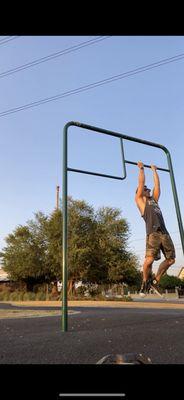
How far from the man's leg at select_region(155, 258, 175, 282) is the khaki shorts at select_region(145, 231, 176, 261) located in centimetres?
5

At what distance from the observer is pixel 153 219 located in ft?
14.8

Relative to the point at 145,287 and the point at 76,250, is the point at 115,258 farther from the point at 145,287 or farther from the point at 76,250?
the point at 145,287

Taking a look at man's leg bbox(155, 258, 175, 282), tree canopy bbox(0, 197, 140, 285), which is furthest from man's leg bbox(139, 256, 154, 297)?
tree canopy bbox(0, 197, 140, 285)

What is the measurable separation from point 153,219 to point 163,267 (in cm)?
57

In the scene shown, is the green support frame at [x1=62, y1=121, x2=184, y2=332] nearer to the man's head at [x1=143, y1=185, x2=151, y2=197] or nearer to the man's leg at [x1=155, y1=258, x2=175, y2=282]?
the man's head at [x1=143, y1=185, x2=151, y2=197]

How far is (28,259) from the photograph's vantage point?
108ft

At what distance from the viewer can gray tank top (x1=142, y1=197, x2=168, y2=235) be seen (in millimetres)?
4504

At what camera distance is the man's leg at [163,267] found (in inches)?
179

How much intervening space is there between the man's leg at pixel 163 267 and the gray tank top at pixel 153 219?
0.34 meters

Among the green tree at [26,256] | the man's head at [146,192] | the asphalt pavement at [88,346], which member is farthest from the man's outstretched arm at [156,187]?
the green tree at [26,256]

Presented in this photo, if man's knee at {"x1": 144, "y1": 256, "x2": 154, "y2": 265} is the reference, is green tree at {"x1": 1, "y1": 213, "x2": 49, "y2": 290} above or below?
above
